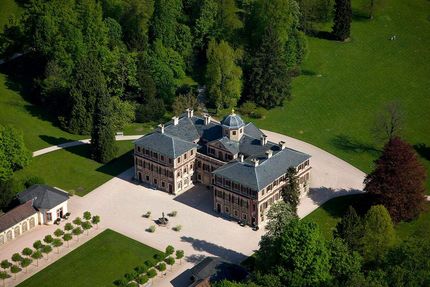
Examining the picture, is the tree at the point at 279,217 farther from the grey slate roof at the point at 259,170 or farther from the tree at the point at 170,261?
the tree at the point at 170,261

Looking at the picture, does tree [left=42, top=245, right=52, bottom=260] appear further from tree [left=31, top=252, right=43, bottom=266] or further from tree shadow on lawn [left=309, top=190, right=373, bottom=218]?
tree shadow on lawn [left=309, top=190, right=373, bottom=218]

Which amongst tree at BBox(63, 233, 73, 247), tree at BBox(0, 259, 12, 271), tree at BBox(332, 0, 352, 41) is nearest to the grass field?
tree at BBox(63, 233, 73, 247)

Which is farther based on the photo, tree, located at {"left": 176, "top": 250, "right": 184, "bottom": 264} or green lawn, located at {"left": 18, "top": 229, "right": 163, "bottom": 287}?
tree, located at {"left": 176, "top": 250, "right": 184, "bottom": 264}

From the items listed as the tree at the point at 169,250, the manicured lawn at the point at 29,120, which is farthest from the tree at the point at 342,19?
the tree at the point at 169,250

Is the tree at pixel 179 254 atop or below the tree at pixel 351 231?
below

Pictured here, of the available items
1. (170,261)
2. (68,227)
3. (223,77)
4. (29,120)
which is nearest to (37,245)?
(68,227)

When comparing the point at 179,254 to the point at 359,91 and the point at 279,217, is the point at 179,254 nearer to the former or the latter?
the point at 279,217
